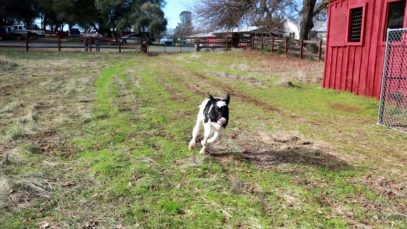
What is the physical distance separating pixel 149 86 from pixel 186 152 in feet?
24.4

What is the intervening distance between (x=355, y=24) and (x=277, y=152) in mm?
8420

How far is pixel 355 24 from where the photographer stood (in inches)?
507

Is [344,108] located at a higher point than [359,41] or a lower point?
lower

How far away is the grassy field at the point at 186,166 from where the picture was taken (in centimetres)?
397

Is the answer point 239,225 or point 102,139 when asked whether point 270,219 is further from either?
point 102,139

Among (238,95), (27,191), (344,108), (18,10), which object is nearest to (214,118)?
(27,191)

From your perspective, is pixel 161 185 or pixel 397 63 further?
pixel 397 63

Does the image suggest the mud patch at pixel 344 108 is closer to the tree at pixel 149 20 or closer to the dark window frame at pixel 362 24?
the dark window frame at pixel 362 24

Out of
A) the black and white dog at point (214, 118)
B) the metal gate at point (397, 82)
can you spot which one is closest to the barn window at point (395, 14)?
the metal gate at point (397, 82)

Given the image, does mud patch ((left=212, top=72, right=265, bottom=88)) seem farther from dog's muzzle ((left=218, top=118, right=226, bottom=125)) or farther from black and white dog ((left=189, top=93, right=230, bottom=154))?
dog's muzzle ((left=218, top=118, right=226, bottom=125))

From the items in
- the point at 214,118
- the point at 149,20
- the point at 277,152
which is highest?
the point at 149,20

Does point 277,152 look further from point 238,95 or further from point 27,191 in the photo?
point 238,95

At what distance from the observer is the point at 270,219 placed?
3.90 m

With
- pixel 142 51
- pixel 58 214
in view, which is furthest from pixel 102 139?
pixel 142 51
